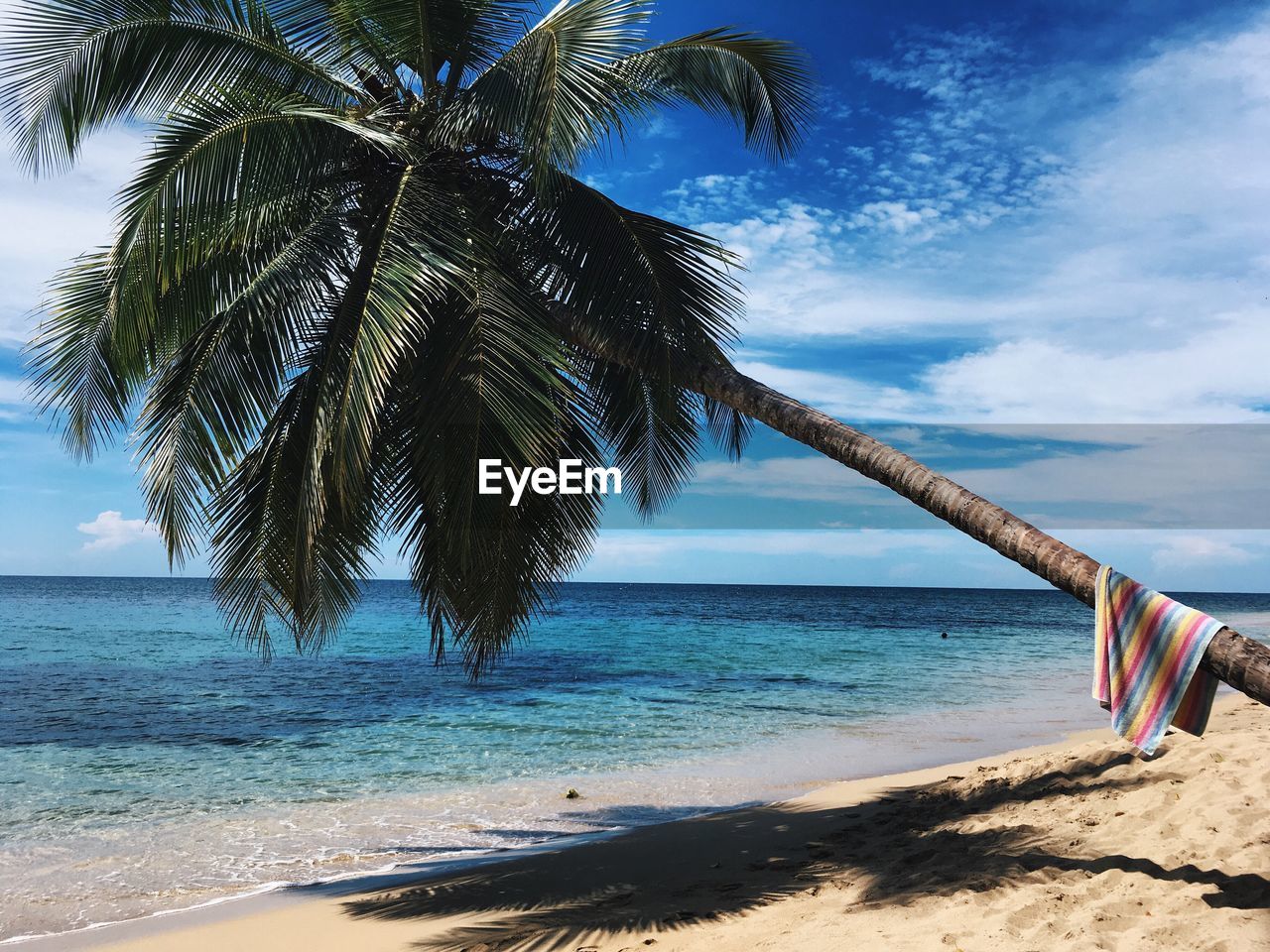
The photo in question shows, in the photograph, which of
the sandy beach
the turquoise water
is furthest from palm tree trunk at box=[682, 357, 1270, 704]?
the turquoise water

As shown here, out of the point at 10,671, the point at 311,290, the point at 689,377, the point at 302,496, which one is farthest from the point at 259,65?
the point at 10,671

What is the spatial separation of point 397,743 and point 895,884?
9.68 m

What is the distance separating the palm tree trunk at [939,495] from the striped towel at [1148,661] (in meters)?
0.09

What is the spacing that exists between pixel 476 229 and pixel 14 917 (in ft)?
19.3

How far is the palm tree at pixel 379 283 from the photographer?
5145 mm

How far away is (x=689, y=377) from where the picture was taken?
19.2ft

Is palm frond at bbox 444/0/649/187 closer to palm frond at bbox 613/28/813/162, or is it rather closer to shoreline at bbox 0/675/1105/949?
palm frond at bbox 613/28/813/162

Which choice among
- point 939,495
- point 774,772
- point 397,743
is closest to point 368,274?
point 939,495

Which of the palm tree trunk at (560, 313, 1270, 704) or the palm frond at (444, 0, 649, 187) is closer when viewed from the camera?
the palm tree trunk at (560, 313, 1270, 704)

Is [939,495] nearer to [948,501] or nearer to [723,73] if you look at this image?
[948,501]

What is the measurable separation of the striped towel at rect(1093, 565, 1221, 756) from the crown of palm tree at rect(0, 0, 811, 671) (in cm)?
295

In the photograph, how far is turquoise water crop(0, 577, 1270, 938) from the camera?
24.9 ft

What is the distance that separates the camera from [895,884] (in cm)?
509

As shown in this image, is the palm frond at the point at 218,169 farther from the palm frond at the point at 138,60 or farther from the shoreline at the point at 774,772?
the shoreline at the point at 774,772
